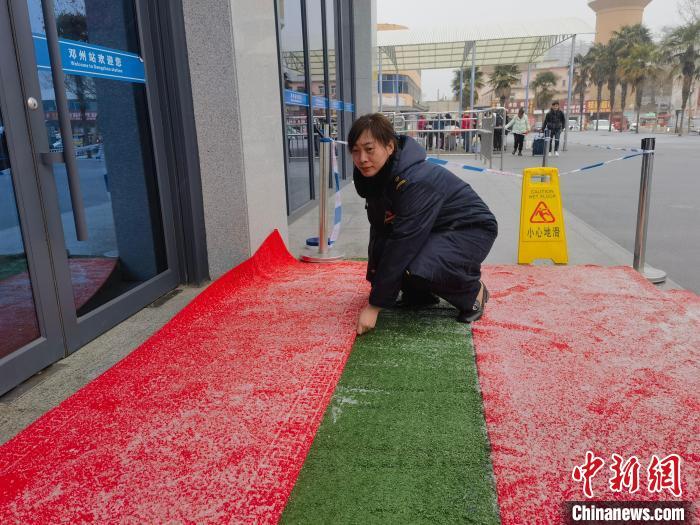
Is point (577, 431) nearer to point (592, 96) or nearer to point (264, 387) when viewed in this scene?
point (264, 387)

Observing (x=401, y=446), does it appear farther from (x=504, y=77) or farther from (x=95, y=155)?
(x=504, y=77)

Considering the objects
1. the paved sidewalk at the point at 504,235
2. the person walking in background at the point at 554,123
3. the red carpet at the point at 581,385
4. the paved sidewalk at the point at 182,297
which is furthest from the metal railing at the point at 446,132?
the red carpet at the point at 581,385

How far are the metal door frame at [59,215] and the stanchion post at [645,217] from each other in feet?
11.6

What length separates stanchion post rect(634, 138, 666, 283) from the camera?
13.7 feet

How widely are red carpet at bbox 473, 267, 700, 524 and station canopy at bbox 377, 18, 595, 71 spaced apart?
15100 mm

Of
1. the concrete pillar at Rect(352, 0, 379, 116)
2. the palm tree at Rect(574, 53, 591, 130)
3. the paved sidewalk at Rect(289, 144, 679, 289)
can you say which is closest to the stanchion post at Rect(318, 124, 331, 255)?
the paved sidewalk at Rect(289, 144, 679, 289)

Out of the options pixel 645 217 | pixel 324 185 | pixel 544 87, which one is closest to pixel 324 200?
pixel 324 185

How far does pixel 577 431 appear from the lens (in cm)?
207

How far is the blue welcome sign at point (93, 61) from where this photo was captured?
2701 millimetres

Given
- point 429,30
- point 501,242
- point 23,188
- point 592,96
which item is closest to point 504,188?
point 501,242

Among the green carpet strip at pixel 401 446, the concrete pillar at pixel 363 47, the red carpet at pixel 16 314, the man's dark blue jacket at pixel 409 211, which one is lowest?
the green carpet strip at pixel 401 446

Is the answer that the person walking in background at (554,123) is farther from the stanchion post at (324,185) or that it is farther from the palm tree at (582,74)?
the palm tree at (582,74)

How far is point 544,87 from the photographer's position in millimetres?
84750

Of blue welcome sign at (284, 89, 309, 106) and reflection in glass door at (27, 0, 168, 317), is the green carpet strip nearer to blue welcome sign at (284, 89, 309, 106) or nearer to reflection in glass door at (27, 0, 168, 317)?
reflection in glass door at (27, 0, 168, 317)
